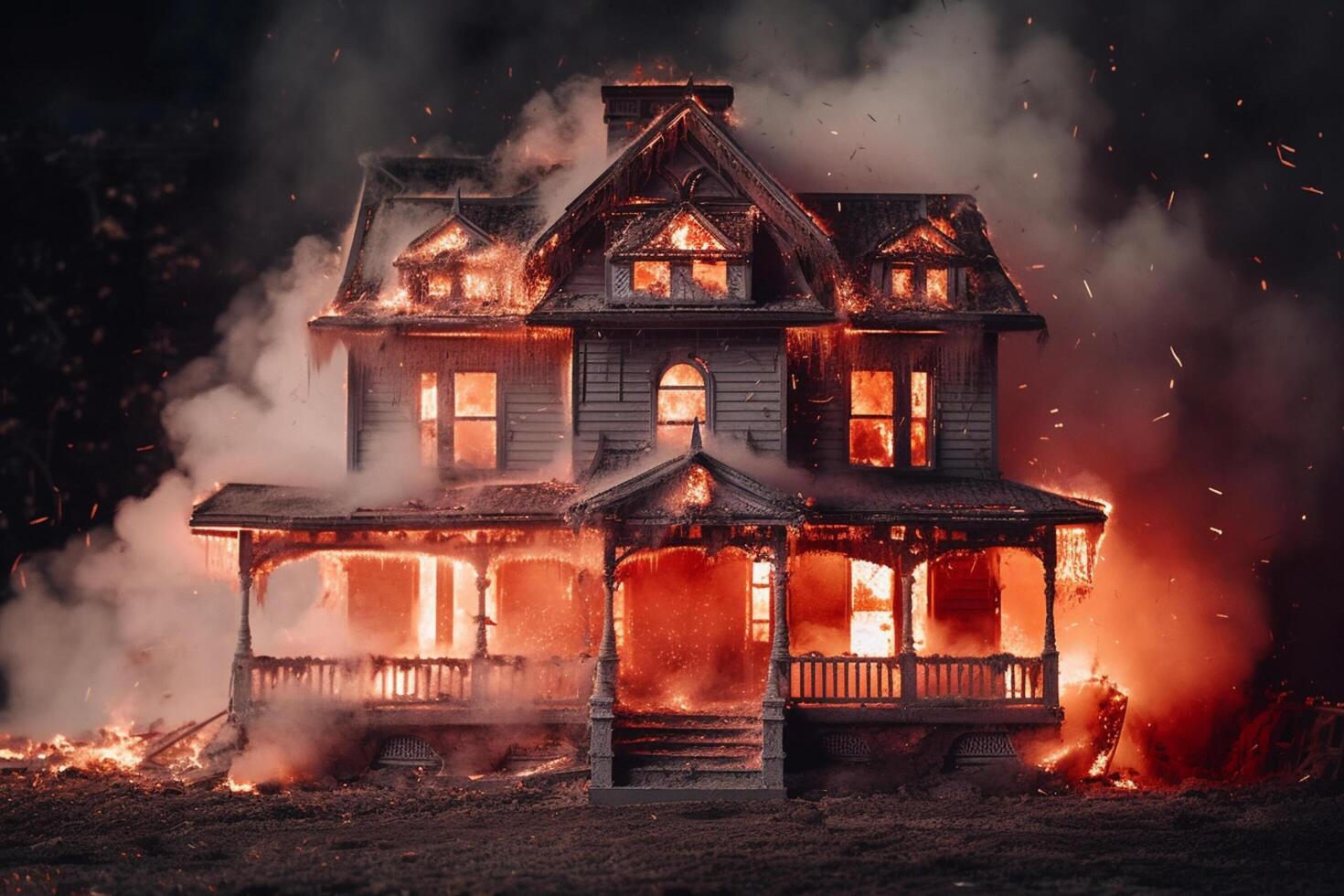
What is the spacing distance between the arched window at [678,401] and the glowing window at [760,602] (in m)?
2.51

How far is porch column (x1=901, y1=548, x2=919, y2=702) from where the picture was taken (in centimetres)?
2277

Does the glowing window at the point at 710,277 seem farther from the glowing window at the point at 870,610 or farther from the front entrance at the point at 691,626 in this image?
Answer: the glowing window at the point at 870,610

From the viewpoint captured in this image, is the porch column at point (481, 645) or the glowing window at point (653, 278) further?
the glowing window at point (653, 278)

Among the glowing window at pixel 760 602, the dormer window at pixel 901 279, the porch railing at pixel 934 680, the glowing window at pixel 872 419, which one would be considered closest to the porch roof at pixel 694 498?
the porch railing at pixel 934 680

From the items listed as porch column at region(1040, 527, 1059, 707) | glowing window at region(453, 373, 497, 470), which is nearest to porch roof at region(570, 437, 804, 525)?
porch column at region(1040, 527, 1059, 707)

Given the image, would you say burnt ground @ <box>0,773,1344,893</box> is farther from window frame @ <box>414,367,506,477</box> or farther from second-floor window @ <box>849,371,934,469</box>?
second-floor window @ <box>849,371,934,469</box>

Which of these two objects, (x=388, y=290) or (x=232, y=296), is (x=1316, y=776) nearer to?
(x=388, y=290)

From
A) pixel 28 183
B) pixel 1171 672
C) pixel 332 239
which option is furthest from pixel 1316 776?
pixel 28 183

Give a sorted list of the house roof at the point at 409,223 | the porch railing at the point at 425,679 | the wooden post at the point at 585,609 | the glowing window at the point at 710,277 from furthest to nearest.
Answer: the house roof at the point at 409,223 < the glowing window at the point at 710,277 < the wooden post at the point at 585,609 < the porch railing at the point at 425,679

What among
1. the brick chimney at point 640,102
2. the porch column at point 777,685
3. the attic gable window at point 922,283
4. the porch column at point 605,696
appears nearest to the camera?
the porch column at point 605,696

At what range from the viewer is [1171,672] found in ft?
99.8

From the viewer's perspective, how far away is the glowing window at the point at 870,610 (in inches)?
989

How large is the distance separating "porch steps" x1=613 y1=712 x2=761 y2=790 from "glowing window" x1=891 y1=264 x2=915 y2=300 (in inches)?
328

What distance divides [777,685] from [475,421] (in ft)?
25.6
